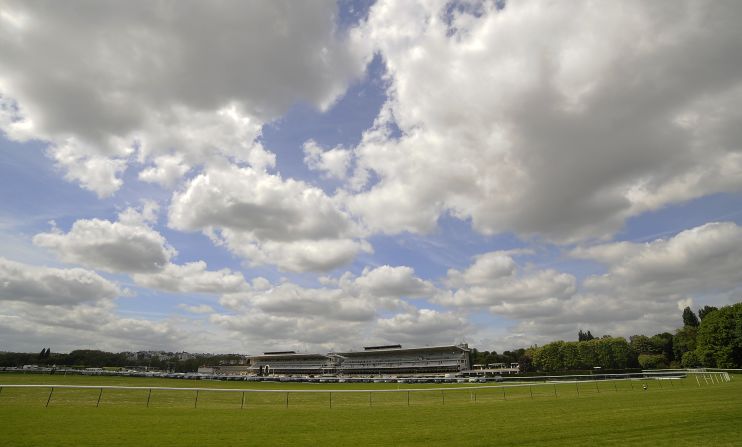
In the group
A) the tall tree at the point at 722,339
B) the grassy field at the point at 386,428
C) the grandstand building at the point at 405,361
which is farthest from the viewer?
the grandstand building at the point at 405,361

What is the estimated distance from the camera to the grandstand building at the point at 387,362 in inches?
5817

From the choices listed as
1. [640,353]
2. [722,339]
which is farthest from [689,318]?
[722,339]

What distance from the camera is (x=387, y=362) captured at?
Answer: 167750mm

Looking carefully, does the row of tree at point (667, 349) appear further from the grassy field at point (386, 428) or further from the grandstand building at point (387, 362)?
the grassy field at point (386, 428)

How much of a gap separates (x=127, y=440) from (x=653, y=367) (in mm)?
136406

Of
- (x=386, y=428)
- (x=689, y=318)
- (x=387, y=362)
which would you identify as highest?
(x=689, y=318)

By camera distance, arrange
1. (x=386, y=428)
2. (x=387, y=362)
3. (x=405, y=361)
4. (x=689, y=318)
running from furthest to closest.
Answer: (x=387, y=362), (x=405, y=361), (x=689, y=318), (x=386, y=428)

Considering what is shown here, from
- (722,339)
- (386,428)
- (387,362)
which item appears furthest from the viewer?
(387,362)

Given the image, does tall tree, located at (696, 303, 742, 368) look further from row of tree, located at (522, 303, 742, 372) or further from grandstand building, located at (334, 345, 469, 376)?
grandstand building, located at (334, 345, 469, 376)

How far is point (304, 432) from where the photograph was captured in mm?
19109

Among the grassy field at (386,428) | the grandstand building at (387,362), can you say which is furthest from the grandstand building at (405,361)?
the grassy field at (386,428)

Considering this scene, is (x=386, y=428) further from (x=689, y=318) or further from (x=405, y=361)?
(x=689, y=318)

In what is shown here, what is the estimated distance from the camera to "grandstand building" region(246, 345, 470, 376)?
147750 mm

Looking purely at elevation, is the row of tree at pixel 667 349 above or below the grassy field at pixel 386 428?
above
